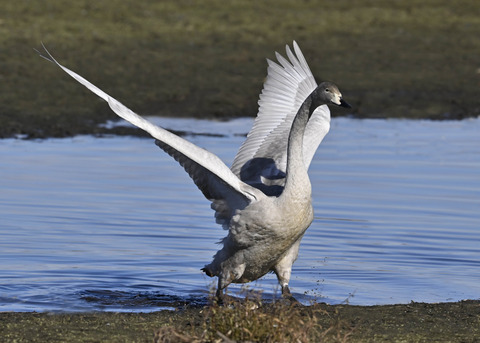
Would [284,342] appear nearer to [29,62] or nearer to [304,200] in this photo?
[304,200]

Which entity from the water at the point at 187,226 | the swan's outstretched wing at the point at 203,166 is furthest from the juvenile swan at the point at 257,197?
the water at the point at 187,226

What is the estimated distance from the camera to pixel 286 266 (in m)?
7.81

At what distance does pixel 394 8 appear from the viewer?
1133 inches

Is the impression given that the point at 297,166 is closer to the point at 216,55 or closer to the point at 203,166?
the point at 203,166

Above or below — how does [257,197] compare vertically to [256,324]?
above

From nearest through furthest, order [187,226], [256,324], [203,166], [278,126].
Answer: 1. [256,324]
2. [203,166]
3. [278,126]
4. [187,226]

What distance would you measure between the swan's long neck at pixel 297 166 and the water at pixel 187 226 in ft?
2.61

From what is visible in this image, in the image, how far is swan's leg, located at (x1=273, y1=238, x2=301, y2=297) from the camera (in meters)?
7.77

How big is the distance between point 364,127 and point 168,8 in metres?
10.8

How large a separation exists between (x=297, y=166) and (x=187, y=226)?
2.99 meters

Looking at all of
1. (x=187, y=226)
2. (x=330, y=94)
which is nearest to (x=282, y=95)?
(x=187, y=226)

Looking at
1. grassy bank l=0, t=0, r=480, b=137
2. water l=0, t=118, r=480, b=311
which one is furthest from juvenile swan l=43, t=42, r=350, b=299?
grassy bank l=0, t=0, r=480, b=137

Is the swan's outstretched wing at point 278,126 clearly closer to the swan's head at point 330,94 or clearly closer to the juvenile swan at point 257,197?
the juvenile swan at point 257,197

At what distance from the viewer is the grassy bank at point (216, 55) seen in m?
17.2
